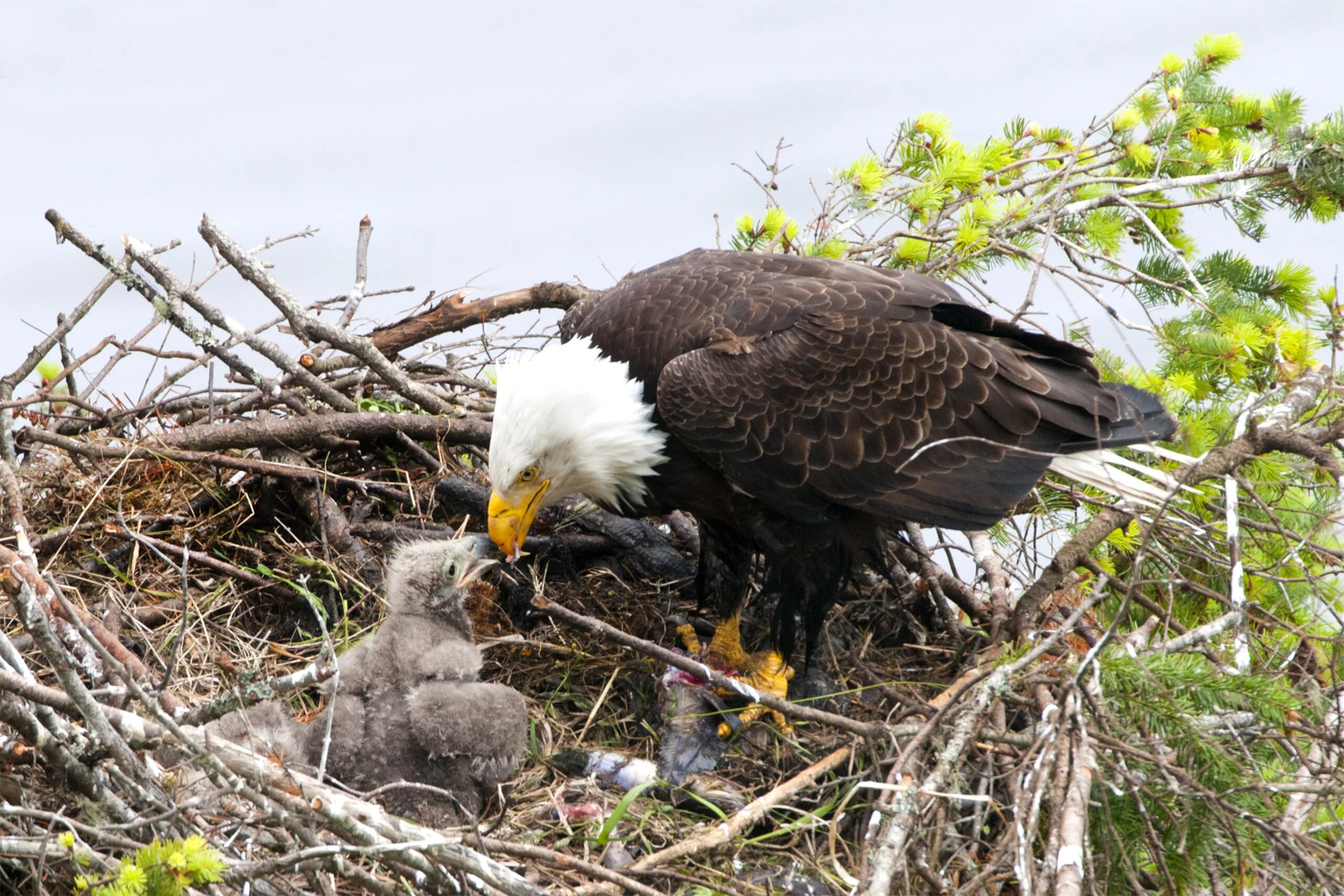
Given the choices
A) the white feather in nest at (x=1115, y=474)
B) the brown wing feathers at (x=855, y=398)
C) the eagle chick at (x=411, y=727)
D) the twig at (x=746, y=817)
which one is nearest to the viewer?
the twig at (x=746, y=817)

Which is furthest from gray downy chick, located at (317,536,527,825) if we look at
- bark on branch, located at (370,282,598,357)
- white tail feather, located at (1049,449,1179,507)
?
white tail feather, located at (1049,449,1179,507)

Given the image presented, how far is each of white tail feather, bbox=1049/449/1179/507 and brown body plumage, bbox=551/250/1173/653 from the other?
0.27 ft

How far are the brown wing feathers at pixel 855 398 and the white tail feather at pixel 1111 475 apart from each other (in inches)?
3.3

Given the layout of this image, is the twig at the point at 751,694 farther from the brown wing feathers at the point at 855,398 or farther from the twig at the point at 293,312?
the twig at the point at 293,312

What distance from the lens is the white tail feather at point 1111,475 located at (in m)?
3.21

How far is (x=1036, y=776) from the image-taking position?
2018mm

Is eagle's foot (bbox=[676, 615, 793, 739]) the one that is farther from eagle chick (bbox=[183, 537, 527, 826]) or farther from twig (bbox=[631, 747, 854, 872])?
eagle chick (bbox=[183, 537, 527, 826])

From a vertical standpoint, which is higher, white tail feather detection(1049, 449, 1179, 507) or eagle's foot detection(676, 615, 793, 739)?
white tail feather detection(1049, 449, 1179, 507)

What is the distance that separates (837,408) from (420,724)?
132cm

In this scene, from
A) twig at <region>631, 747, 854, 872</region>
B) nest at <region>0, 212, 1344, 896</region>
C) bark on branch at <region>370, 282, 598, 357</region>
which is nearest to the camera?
nest at <region>0, 212, 1344, 896</region>

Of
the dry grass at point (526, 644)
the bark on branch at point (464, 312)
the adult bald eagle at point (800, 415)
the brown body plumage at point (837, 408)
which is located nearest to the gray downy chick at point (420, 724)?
the dry grass at point (526, 644)

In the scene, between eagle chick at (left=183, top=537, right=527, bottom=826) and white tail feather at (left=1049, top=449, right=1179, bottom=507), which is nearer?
eagle chick at (left=183, top=537, right=527, bottom=826)

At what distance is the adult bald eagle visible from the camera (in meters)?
3.12

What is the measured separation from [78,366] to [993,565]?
2831 mm
